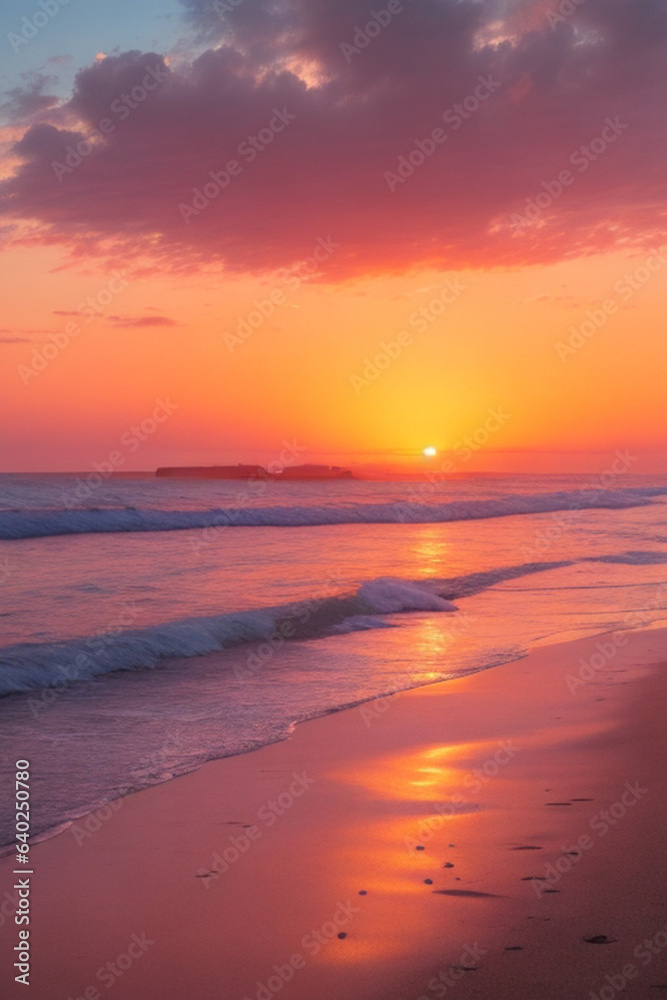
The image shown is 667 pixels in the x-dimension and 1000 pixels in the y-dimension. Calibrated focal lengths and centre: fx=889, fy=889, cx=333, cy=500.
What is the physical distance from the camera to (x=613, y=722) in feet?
23.4

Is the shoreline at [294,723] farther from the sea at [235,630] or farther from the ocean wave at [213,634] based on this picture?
the ocean wave at [213,634]

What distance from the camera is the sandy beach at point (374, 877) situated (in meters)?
3.33

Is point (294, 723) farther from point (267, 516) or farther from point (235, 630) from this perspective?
point (267, 516)

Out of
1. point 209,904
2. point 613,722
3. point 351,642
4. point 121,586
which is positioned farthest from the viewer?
point 121,586

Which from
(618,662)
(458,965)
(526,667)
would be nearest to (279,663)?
(526,667)

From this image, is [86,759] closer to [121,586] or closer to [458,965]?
[458,965]

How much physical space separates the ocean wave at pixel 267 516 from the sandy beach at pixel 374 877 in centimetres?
2664

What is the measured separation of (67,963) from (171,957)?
16.2 inches

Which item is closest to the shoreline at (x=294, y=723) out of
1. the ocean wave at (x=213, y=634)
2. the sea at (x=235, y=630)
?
the sea at (x=235, y=630)

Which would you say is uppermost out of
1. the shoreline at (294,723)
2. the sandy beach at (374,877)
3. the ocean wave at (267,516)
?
the ocean wave at (267,516)

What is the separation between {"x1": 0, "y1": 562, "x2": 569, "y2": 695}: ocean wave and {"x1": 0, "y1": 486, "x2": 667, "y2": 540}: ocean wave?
60.7 feet

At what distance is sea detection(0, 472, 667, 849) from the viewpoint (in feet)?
A: 22.9

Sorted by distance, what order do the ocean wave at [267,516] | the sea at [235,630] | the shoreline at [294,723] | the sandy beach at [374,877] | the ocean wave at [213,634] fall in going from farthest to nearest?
the ocean wave at [267,516], the ocean wave at [213,634], the sea at [235,630], the shoreline at [294,723], the sandy beach at [374,877]

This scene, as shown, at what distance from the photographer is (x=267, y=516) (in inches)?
1665
